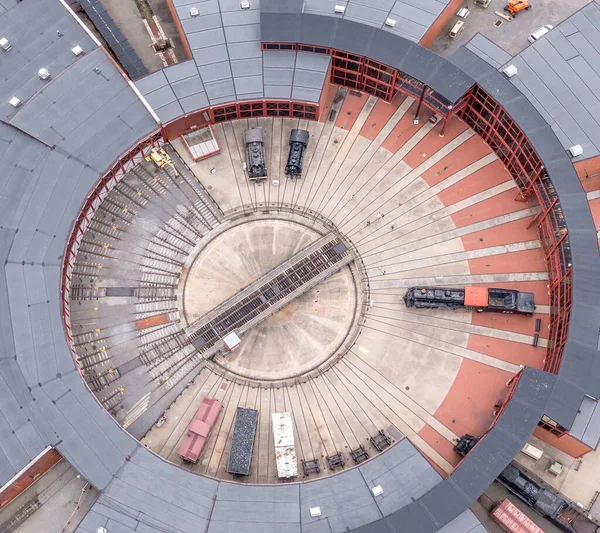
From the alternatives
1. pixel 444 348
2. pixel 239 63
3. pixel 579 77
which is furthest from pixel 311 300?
pixel 579 77

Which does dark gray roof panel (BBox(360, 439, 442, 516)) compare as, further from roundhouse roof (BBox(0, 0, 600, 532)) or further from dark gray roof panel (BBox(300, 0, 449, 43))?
dark gray roof panel (BBox(300, 0, 449, 43))

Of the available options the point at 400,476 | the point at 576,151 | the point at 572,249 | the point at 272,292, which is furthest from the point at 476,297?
the point at 272,292

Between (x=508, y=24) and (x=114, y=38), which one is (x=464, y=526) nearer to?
(x=508, y=24)

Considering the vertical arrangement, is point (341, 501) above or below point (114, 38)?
below

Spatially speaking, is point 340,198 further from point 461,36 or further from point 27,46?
point 27,46

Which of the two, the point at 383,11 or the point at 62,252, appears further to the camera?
the point at 383,11

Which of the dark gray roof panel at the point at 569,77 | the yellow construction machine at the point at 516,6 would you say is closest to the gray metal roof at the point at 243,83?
the dark gray roof panel at the point at 569,77
